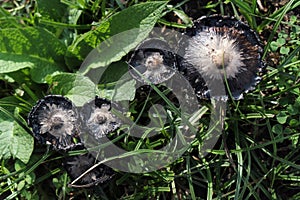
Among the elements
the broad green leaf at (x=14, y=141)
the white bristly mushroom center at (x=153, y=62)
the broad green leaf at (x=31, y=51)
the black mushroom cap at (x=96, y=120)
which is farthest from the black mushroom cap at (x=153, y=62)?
the broad green leaf at (x=14, y=141)

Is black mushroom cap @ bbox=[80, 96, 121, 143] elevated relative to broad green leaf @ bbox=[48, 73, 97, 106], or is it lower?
lower

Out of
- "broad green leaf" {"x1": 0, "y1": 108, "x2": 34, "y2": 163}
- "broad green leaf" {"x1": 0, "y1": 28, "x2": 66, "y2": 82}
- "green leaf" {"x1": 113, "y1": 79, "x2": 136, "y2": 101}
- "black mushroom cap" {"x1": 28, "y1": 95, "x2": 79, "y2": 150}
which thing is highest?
"broad green leaf" {"x1": 0, "y1": 28, "x2": 66, "y2": 82}

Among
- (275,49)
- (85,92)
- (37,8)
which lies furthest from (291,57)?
(37,8)

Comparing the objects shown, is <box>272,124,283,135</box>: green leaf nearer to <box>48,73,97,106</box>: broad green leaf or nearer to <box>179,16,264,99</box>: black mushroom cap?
<box>179,16,264,99</box>: black mushroom cap

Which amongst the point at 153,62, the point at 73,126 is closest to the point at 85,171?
the point at 73,126

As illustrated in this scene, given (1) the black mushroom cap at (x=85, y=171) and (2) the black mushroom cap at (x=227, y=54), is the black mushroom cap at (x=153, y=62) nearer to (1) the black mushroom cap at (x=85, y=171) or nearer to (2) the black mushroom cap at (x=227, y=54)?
(2) the black mushroom cap at (x=227, y=54)

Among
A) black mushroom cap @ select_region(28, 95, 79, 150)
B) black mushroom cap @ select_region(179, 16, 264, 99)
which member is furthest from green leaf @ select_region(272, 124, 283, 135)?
black mushroom cap @ select_region(28, 95, 79, 150)

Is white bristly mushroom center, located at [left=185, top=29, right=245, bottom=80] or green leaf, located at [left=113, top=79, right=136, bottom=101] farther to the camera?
green leaf, located at [left=113, top=79, right=136, bottom=101]
